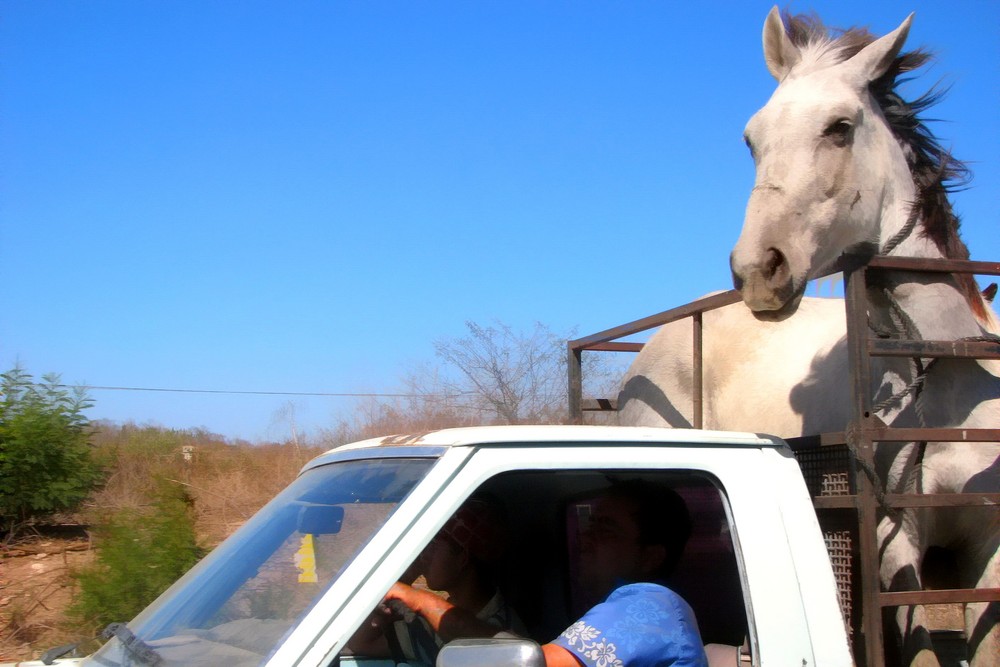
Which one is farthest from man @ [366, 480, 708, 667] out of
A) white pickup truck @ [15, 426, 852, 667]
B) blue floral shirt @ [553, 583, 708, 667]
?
white pickup truck @ [15, 426, 852, 667]

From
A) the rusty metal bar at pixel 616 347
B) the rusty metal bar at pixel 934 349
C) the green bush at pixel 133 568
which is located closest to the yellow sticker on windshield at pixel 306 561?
the rusty metal bar at pixel 934 349

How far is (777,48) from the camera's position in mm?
3947

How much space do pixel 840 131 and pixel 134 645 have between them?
9.60 feet

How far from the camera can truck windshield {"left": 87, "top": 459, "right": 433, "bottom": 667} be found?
1.79 meters

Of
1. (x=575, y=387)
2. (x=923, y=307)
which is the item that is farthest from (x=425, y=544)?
(x=575, y=387)

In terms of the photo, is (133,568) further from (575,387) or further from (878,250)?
(878,250)

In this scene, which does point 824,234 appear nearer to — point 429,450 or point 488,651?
point 429,450

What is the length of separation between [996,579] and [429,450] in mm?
2064

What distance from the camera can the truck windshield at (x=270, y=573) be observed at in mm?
1792

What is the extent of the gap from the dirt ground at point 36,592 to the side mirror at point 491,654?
6295mm

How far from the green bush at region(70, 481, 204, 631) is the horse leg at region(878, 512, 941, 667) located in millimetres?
5487

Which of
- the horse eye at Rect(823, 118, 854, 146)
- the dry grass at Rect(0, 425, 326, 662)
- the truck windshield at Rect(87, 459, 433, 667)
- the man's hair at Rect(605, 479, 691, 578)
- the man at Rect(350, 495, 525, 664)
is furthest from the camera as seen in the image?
the dry grass at Rect(0, 425, 326, 662)

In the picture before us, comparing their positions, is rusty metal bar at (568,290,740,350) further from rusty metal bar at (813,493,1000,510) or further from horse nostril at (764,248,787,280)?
rusty metal bar at (813,493,1000,510)

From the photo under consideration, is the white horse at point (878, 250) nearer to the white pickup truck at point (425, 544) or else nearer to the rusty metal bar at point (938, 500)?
the rusty metal bar at point (938, 500)
